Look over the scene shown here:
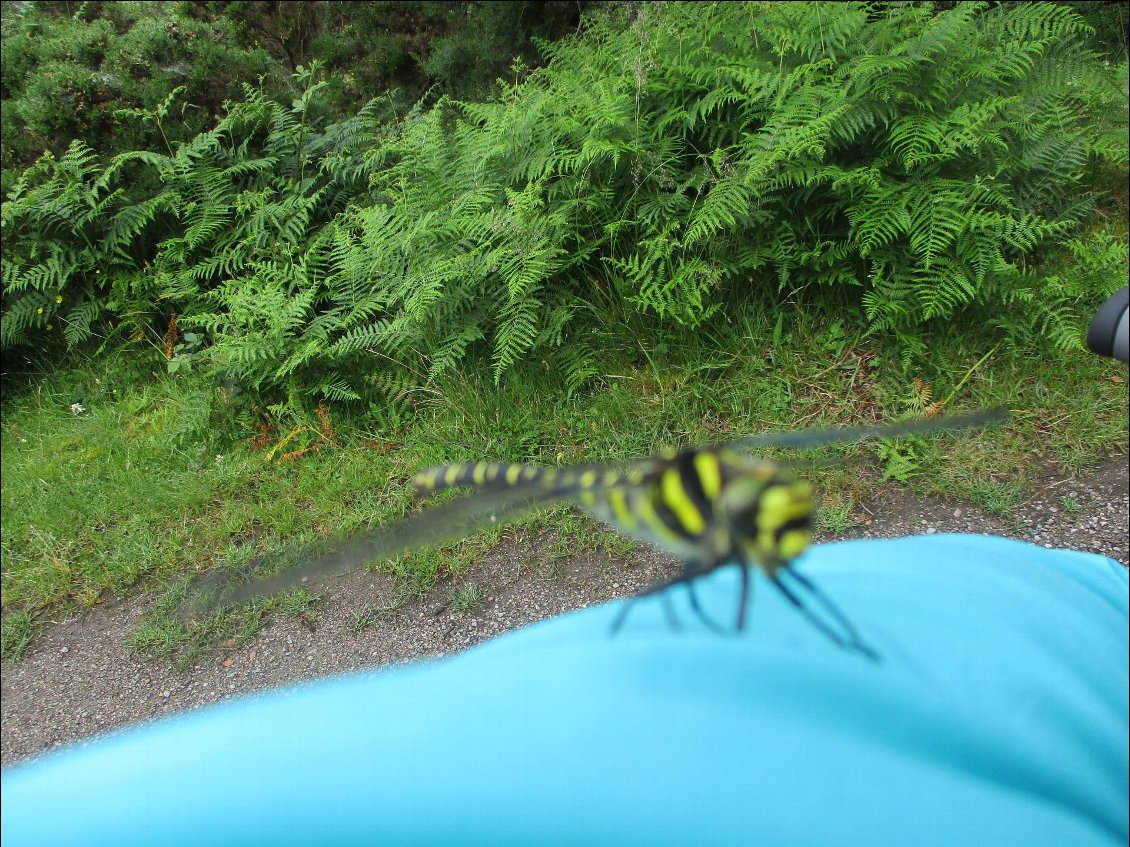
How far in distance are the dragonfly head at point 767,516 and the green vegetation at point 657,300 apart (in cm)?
195

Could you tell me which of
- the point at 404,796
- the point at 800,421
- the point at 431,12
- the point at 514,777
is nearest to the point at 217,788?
the point at 404,796

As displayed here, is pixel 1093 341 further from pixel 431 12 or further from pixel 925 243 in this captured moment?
pixel 431 12

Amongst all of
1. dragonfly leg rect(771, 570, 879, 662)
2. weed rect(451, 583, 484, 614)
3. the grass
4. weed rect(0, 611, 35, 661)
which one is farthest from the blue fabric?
weed rect(0, 611, 35, 661)

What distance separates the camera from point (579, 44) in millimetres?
4078

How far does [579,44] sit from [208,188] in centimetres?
229

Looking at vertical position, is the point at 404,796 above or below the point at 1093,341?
below

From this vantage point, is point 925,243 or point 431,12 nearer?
point 925,243

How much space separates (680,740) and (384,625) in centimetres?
218

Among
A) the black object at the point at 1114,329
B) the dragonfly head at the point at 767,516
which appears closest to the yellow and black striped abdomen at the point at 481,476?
the dragonfly head at the point at 767,516

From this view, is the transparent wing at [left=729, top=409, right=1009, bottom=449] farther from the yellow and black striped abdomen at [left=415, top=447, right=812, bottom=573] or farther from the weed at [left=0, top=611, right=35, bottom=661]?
the weed at [left=0, top=611, right=35, bottom=661]

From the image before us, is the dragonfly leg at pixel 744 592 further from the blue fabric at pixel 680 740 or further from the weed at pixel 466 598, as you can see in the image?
the weed at pixel 466 598

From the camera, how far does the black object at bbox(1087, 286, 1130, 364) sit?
4.11ft

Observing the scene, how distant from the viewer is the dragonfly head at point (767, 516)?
1.72 feet

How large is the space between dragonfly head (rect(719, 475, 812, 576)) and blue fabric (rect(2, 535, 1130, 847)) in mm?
178
